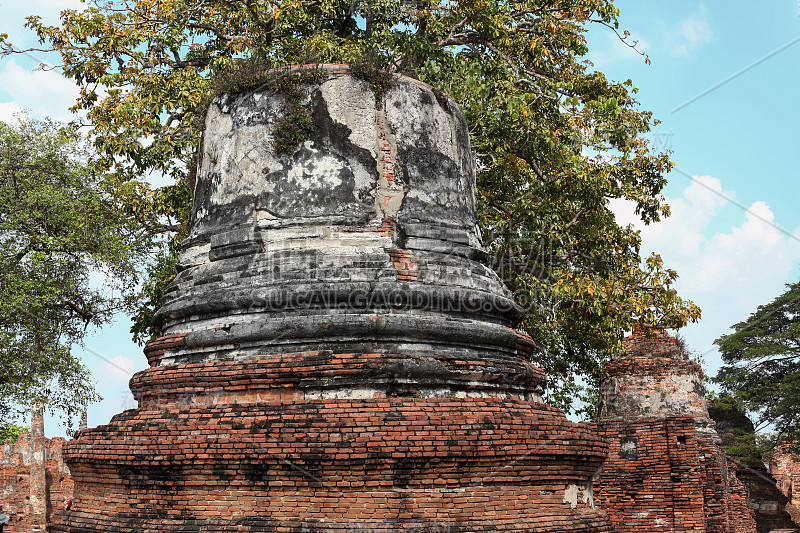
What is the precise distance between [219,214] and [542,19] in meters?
8.74

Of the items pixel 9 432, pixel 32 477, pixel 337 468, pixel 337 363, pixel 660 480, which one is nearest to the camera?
pixel 337 468

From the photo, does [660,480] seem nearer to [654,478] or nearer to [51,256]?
[654,478]

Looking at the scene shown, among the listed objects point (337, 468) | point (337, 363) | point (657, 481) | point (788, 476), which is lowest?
point (788, 476)

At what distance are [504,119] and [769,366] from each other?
44.1 ft

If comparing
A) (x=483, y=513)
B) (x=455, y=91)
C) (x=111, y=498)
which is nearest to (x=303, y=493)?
(x=483, y=513)

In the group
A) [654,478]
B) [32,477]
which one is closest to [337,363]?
[654,478]

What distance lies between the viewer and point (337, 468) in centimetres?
492

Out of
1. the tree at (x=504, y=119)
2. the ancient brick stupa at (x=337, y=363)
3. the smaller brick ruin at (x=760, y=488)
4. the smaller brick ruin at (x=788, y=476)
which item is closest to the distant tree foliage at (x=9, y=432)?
the tree at (x=504, y=119)

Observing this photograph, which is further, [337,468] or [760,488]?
[760,488]

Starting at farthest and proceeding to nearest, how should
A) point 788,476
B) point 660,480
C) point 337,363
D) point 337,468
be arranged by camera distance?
point 788,476 < point 660,480 < point 337,363 < point 337,468

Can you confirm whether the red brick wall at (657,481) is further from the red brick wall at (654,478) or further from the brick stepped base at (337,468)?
the brick stepped base at (337,468)

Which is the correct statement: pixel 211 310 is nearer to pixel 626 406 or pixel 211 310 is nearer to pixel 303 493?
pixel 303 493

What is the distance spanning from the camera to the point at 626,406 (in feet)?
44.5

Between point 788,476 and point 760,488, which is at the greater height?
point 788,476
